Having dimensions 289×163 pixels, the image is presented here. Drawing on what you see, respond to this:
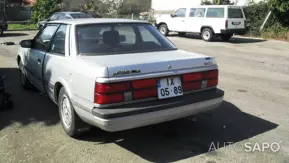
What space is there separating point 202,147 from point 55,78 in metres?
2.17

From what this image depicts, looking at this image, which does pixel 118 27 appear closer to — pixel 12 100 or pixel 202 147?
pixel 202 147

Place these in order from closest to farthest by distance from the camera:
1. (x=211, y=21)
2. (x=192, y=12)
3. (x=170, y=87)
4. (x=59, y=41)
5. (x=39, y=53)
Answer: (x=170, y=87)
(x=59, y=41)
(x=39, y=53)
(x=211, y=21)
(x=192, y=12)

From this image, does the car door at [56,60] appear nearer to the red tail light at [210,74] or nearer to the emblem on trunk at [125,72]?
the emblem on trunk at [125,72]

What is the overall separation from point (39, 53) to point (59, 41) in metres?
0.74

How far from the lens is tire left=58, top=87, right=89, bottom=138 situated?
4074 millimetres

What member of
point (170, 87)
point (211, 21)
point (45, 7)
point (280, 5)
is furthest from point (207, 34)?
point (45, 7)

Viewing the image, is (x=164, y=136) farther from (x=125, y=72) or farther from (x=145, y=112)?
(x=125, y=72)

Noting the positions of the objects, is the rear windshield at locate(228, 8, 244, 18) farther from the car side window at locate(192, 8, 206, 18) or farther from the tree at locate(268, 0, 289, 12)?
the tree at locate(268, 0, 289, 12)

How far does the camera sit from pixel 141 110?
11.8 feet

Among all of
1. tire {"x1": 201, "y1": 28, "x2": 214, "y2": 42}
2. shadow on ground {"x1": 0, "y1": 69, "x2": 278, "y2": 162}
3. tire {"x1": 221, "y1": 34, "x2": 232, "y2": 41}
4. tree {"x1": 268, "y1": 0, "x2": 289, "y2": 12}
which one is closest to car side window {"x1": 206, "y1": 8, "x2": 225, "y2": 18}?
tire {"x1": 201, "y1": 28, "x2": 214, "y2": 42}

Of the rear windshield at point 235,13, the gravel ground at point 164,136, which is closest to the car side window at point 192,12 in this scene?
the rear windshield at point 235,13

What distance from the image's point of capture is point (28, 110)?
5.43 metres

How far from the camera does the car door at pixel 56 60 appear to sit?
14.3ft

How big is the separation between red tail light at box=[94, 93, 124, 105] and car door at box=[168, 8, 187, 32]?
15.6 m
